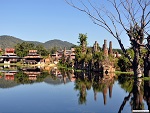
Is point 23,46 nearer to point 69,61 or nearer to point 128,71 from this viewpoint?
point 69,61

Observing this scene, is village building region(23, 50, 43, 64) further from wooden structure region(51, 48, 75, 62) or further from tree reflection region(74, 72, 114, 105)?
tree reflection region(74, 72, 114, 105)

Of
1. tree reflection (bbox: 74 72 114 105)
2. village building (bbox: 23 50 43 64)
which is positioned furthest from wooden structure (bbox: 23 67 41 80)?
village building (bbox: 23 50 43 64)

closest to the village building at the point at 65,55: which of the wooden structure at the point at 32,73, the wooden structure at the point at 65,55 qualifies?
the wooden structure at the point at 65,55

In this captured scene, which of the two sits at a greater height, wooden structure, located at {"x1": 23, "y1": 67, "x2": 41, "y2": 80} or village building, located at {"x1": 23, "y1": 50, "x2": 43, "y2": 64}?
village building, located at {"x1": 23, "y1": 50, "x2": 43, "y2": 64}

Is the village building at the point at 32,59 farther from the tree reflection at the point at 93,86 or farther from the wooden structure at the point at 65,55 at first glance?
the tree reflection at the point at 93,86

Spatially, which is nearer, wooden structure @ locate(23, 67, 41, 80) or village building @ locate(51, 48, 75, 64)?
wooden structure @ locate(23, 67, 41, 80)

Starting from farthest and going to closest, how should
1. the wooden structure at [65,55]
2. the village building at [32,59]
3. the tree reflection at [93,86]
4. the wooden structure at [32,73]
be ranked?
the village building at [32,59]
the wooden structure at [65,55]
the wooden structure at [32,73]
the tree reflection at [93,86]

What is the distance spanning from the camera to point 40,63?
3799 inches

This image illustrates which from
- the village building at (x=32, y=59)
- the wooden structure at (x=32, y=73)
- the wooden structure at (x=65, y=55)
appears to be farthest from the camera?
the village building at (x=32, y=59)

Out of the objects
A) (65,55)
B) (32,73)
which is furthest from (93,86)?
(65,55)

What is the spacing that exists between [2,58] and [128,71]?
70535 millimetres

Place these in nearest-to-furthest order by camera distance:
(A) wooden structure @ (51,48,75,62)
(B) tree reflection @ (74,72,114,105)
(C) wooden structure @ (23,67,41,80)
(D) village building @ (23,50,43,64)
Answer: (B) tree reflection @ (74,72,114,105) → (C) wooden structure @ (23,67,41,80) → (A) wooden structure @ (51,48,75,62) → (D) village building @ (23,50,43,64)

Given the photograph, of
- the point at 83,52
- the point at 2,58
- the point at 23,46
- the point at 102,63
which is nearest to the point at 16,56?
the point at 2,58

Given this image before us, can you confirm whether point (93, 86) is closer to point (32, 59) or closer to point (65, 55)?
point (65, 55)
